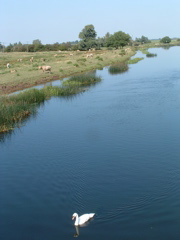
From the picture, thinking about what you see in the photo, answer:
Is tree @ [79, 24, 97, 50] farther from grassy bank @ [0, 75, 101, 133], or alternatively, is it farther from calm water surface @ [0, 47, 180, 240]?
calm water surface @ [0, 47, 180, 240]

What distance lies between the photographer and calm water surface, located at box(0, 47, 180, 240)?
9.05 m

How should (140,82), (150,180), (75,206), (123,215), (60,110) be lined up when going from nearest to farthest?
(123,215), (75,206), (150,180), (60,110), (140,82)

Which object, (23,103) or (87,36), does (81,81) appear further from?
(87,36)

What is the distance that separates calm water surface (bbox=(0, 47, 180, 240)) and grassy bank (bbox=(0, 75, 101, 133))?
82 cm

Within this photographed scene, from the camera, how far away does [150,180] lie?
11320mm

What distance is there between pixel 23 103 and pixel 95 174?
11444 mm

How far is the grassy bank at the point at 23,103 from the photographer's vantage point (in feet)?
61.5

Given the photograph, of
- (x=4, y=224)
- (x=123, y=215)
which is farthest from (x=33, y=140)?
(x=123, y=215)

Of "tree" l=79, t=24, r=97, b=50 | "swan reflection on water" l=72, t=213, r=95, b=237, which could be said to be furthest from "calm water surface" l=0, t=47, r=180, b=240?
"tree" l=79, t=24, r=97, b=50

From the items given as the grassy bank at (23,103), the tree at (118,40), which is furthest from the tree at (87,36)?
the grassy bank at (23,103)

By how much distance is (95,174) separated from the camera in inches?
477

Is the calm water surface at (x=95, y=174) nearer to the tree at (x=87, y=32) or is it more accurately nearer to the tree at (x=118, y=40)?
the tree at (x=118, y=40)

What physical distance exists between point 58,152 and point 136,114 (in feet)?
24.6

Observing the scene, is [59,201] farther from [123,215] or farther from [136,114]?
[136,114]
